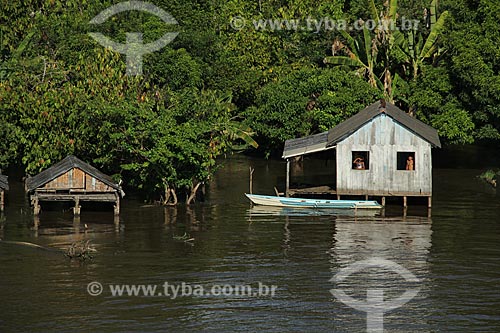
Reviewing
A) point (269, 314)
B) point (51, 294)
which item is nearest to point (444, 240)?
point (269, 314)

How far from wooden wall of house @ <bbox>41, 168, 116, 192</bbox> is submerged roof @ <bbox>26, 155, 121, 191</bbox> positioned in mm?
188

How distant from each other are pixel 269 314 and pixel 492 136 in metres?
28.0

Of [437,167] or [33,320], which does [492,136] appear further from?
[33,320]

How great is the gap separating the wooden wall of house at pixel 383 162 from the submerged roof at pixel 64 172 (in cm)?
1029

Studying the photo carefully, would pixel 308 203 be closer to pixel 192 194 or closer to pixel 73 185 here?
pixel 192 194

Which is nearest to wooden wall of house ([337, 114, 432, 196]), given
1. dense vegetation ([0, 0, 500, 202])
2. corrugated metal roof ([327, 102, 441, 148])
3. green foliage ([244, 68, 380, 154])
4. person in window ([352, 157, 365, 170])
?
corrugated metal roof ([327, 102, 441, 148])

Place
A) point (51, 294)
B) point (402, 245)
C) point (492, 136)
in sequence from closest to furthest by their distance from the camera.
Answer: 1. point (51, 294)
2. point (402, 245)
3. point (492, 136)

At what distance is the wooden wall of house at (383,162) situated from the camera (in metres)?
44.3

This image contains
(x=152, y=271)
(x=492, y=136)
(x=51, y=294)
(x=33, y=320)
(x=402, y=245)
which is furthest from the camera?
(x=492, y=136)

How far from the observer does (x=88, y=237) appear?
37781 mm

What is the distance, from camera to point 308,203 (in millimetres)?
44219

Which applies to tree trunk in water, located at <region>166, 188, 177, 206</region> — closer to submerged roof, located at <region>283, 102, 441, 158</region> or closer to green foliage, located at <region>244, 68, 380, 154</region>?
submerged roof, located at <region>283, 102, 441, 158</region>

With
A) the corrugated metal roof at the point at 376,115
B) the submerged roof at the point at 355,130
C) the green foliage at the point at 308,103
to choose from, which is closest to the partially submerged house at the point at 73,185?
the submerged roof at the point at 355,130

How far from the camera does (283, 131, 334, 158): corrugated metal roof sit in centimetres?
4494
